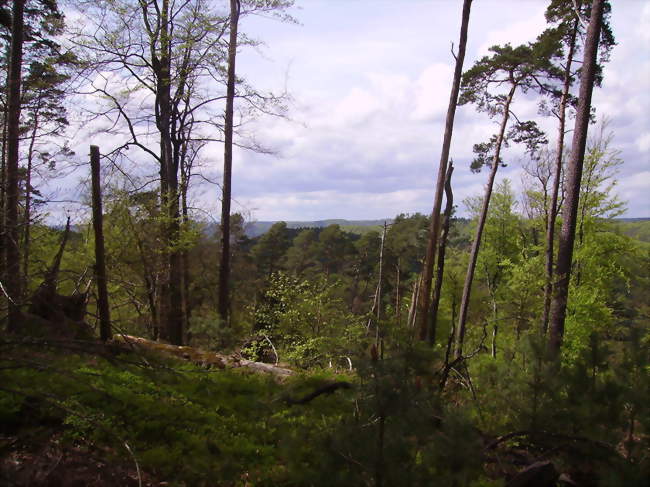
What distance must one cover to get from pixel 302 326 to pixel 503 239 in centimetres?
1446

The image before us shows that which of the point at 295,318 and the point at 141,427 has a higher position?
the point at 141,427

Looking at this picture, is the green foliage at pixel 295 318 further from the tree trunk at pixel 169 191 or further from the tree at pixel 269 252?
the tree at pixel 269 252

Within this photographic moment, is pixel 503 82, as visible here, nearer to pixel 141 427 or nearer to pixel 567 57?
pixel 567 57

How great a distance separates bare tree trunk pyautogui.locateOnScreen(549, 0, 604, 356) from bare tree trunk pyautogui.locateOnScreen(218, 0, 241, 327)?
8.53m

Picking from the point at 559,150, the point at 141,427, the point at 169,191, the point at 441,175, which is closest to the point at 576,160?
the point at 441,175

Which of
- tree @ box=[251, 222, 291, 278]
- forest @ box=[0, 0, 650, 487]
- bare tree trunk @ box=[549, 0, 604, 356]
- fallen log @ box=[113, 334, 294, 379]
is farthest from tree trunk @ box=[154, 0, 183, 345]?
tree @ box=[251, 222, 291, 278]

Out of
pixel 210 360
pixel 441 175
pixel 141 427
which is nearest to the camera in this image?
pixel 141 427

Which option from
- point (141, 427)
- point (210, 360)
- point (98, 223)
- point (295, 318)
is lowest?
Result: point (295, 318)

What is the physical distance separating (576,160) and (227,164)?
9033 millimetres

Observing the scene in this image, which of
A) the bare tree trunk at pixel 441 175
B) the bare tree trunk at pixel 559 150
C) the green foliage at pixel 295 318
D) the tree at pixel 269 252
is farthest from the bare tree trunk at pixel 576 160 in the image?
the tree at pixel 269 252

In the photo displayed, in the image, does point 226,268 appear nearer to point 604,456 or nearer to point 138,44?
point 138,44

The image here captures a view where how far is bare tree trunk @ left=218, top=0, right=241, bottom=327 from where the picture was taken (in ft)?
40.7

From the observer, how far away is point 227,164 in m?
12.6

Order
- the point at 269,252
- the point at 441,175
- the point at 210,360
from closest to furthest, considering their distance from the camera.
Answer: the point at 210,360
the point at 441,175
the point at 269,252
